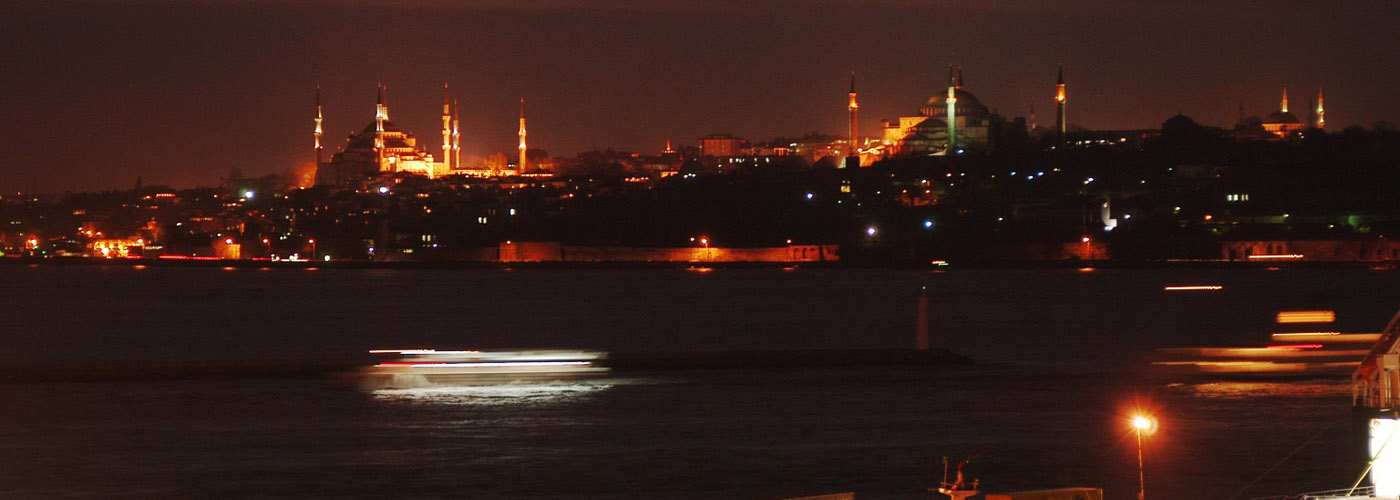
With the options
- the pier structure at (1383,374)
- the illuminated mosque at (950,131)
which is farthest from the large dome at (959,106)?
the pier structure at (1383,374)

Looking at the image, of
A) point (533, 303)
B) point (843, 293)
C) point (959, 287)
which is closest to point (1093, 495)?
point (533, 303)

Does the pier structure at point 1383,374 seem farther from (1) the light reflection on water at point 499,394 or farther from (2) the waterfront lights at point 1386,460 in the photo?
(1) the light reflection on water at point 499,394

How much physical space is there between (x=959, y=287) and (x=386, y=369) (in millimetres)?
46598

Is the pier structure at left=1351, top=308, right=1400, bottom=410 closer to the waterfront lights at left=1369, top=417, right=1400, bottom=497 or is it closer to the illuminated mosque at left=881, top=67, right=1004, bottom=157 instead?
the waterfront lights at left=1369, top=417, right=1400, bottom=497

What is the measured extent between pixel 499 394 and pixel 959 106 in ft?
379

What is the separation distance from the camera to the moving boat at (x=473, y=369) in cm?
1834

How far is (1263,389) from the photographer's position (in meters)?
17.5

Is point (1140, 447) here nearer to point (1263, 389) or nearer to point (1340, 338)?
point (1263, 389)

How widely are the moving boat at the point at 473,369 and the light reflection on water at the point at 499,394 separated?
0.36 metres

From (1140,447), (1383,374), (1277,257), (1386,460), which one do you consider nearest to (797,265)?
(1277,257)

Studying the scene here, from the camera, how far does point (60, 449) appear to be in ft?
43.3

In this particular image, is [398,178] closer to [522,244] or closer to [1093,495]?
[522,244]

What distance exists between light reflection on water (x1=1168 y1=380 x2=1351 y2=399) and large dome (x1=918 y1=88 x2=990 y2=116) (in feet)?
366

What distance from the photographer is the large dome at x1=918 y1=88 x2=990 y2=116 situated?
424ft
